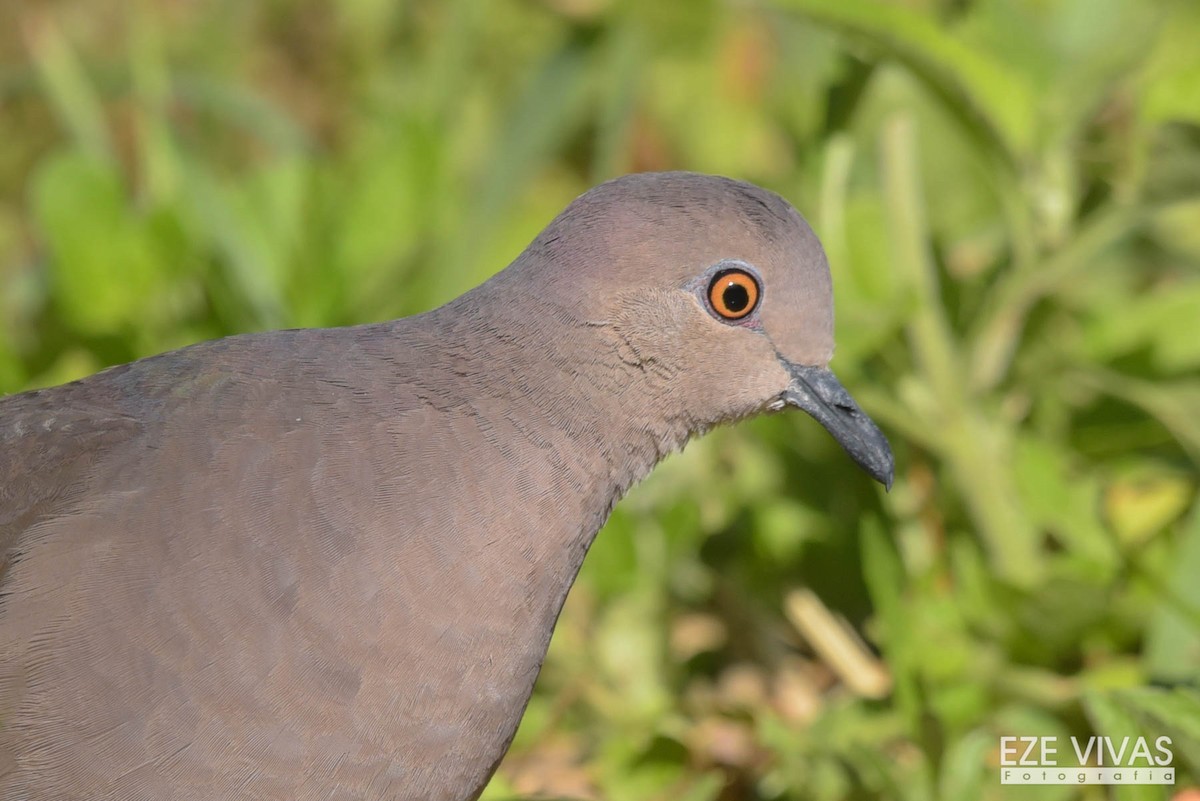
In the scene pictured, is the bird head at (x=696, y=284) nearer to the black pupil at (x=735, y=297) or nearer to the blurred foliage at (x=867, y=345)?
the black pupil at (x=735, y=297)

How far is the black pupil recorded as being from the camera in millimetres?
2162

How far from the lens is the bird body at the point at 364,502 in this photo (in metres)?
1.89

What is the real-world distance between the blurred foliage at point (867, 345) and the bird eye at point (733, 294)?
71 centimetres

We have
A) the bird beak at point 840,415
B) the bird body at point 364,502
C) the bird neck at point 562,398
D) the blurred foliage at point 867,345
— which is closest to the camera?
the bird body at point 364,502

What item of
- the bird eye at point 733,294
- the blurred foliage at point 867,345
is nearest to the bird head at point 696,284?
the bird eye at point 733,294


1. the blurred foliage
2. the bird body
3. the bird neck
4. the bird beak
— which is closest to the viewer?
the bird body

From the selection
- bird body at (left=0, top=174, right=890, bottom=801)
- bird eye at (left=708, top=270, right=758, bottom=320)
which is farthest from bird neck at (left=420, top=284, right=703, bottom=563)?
bird eye at (left=708, top=270, right=758, bottom=320)

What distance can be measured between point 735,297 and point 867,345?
74 cm

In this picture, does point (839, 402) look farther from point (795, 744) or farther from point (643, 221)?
point (795, 744)

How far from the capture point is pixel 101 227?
343 centimetres

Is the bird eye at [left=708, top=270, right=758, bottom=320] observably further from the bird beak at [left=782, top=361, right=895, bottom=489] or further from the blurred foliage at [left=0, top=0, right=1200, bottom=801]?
the blurred foliage at [left=0, top=0, right=1200, bottom=801]

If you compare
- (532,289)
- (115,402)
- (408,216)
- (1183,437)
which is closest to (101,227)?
(408,216)

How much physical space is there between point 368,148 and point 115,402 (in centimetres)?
190

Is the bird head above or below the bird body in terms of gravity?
above
